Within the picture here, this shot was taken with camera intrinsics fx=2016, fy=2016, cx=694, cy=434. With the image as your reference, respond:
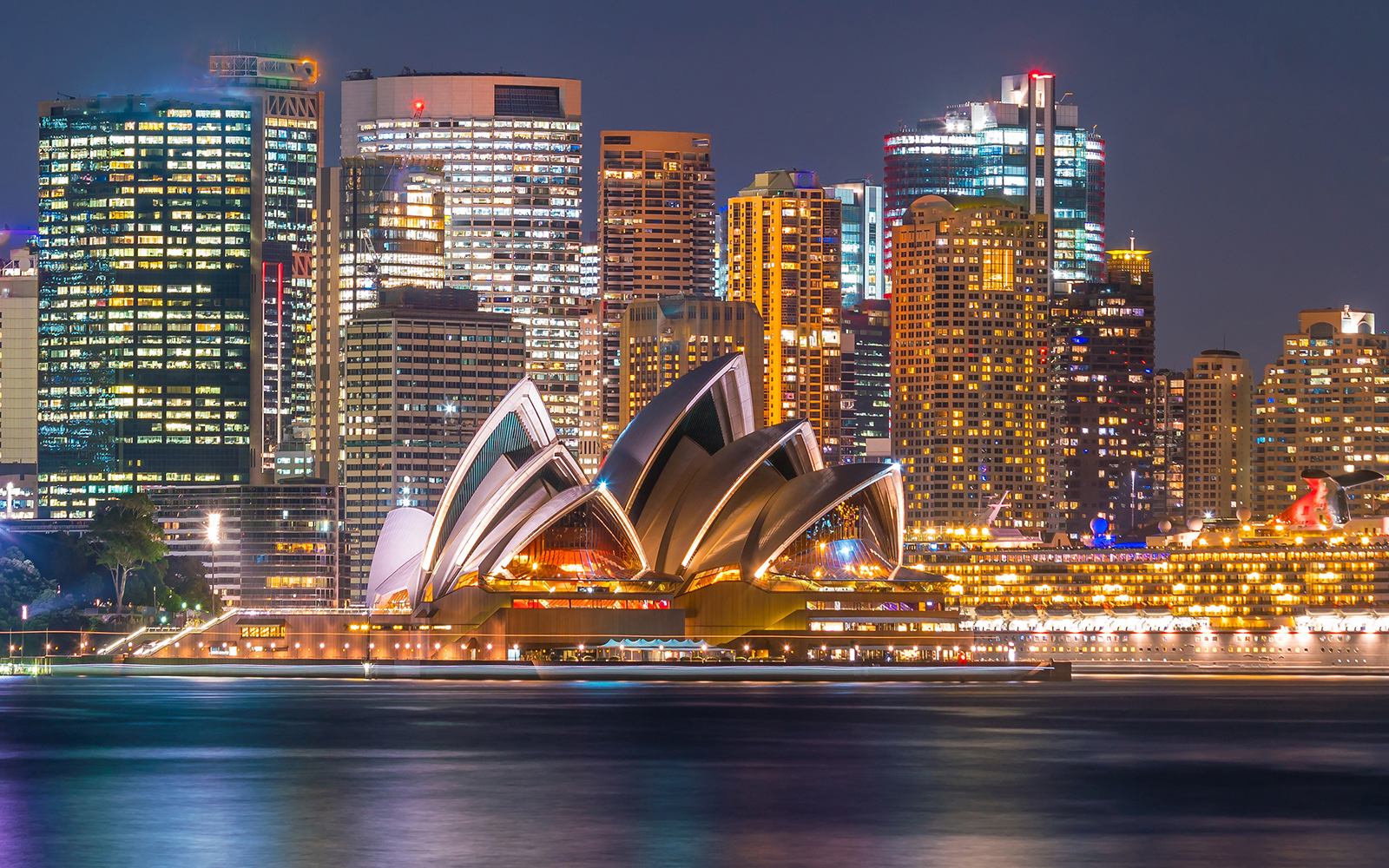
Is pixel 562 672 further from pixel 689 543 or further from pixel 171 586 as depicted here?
pixel 171 586

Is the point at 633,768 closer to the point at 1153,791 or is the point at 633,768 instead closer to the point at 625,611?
the point at 1153,791

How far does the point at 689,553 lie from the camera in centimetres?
11944

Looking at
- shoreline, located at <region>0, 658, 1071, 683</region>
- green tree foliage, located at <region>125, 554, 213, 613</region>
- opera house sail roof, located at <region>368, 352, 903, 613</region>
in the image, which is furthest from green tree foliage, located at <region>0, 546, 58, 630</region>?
opera house sail roof, located at <region>368, 352, 903, 613</region>

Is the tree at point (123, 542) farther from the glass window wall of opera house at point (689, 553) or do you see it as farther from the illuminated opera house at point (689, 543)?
the illuminated opera house at point (689, 543)

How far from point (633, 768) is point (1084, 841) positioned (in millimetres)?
16659

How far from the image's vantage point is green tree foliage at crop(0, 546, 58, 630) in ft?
436

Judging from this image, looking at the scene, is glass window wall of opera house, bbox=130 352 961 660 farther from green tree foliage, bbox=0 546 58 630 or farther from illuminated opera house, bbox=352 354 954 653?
green tree foliage, bbox=0 546 58 630

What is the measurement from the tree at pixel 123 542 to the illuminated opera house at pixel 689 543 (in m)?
33.1

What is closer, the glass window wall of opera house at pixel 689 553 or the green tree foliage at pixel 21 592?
the glass window wall of opera house at pixel 689 553

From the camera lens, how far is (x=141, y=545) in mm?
148375

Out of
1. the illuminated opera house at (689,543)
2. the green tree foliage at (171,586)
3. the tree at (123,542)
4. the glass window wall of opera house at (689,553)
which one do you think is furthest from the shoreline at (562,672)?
the green tree foliage at (171,586)

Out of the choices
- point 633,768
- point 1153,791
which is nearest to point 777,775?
point 633,768

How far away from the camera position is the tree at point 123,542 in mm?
147125

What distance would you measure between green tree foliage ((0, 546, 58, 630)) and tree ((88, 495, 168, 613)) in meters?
5.19
